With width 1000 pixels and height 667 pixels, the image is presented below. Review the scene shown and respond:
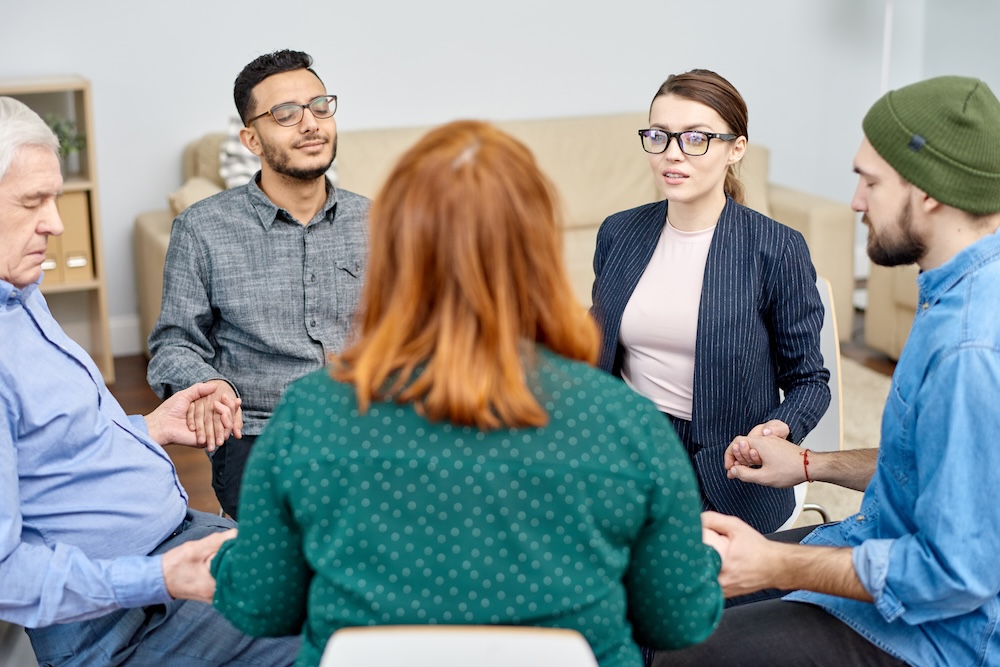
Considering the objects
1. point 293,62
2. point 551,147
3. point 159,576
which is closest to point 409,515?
point 159,576

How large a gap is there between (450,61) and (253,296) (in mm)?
2896

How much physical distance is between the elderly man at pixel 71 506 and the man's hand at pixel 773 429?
90 centimetres

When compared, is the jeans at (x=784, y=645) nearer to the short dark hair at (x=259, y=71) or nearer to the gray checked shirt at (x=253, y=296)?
the gray checked shirt at (x=253, y=296)

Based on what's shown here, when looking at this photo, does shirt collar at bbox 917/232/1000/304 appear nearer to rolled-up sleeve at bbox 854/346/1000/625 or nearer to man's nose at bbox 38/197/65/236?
rolled-up sleeve at bbox 854/346/1000/625

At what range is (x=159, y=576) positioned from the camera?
155 cm

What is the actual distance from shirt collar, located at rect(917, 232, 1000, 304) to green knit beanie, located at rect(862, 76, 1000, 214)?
0.05m

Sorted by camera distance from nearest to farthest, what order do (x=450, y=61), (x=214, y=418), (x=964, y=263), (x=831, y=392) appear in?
(x=964, y=263)
(x=214, y=418)
(x=831, y=392)
(x=450, y=61)

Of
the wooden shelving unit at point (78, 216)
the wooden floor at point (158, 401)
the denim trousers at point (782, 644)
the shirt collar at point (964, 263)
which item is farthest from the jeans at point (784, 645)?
the wooden shelving unit at point (78, 216)

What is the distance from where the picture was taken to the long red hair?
1.17 m

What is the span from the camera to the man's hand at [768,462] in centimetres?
199

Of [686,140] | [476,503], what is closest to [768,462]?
[686,140]

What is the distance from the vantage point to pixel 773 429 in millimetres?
2078

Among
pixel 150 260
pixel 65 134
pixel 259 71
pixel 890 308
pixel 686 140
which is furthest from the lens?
pixel 890 308

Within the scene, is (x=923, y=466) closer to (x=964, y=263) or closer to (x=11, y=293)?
(x=964, y=263)
